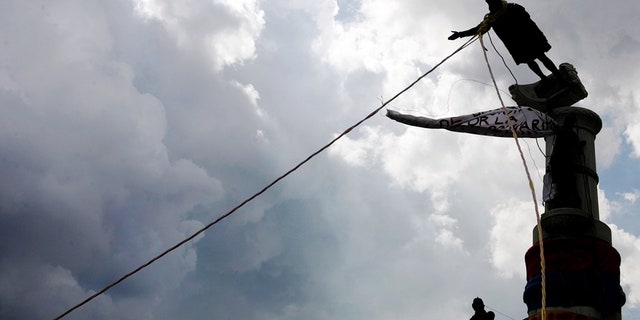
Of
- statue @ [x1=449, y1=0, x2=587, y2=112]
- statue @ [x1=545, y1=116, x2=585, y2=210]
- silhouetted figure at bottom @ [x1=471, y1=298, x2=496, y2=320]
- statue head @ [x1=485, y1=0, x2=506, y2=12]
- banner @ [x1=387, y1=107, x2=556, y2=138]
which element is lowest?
silhouetted figure at bottom @ [x1=471, y1=298, x2=496, y2=320]

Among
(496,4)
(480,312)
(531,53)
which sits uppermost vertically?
(496,4)

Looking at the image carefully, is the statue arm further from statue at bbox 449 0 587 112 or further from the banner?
the banner

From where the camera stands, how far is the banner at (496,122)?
1040 centimetres

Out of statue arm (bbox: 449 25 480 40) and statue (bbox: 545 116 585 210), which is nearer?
statue (bbox: 545 116 585 210)

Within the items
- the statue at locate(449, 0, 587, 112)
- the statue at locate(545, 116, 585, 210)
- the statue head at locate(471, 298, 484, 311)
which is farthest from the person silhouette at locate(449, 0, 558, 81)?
the statue head at locate(471, 298, 484, 311)

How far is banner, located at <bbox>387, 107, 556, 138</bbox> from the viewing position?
34.1 ft

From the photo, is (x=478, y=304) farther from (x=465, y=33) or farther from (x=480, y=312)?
(x=465, y=33)

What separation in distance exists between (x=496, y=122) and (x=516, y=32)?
5.40 ft

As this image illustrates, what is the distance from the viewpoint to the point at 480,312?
34.3ft

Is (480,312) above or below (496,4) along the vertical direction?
below

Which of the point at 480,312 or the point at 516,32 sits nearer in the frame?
the point at 480,312

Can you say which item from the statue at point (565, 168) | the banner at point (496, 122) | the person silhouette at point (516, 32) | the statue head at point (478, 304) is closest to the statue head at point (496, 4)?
the person silhouette at point (516, 32)

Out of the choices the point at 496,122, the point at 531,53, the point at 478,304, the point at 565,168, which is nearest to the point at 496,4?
the point at 531,53

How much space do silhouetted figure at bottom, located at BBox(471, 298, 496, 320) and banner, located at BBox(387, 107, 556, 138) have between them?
9.96 ft
